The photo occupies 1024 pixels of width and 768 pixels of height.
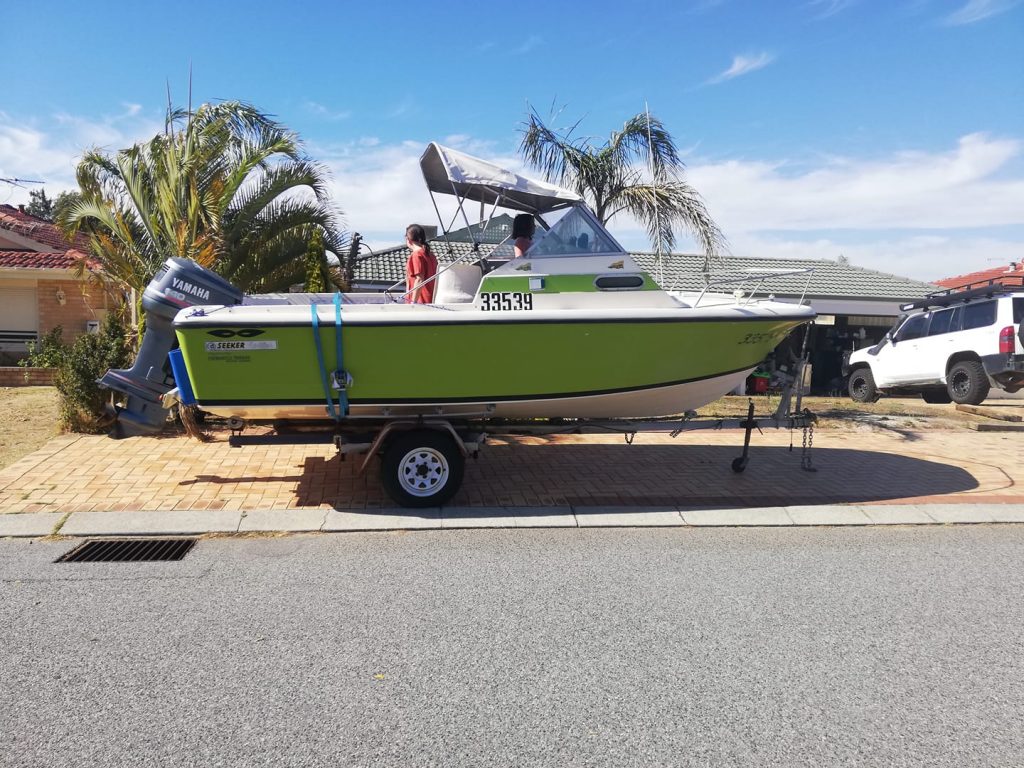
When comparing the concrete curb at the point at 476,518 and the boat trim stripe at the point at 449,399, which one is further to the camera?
the boat trim stripe at the point at 449,399

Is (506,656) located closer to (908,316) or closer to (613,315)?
(613,315)

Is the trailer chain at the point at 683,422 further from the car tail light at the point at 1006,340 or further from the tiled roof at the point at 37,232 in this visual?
the tiled roof at the point at 37,232

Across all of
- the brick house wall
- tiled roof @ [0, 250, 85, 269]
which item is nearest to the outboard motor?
tiled roof @ [0, 250, 85, 269]

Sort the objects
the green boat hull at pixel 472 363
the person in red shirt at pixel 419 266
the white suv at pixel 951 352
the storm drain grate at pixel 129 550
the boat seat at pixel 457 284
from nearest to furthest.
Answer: the storm drain grate at pixel 129 550, the green boat hull at pixel 472 363, the boat seat at pixel 457 284, the person in red shirt at pixel 419 266, the white suv at pixel 951 352

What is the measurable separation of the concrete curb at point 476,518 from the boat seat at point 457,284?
6.43 feet

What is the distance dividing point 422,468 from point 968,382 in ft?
34.9

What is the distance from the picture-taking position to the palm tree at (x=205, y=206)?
10.0 m

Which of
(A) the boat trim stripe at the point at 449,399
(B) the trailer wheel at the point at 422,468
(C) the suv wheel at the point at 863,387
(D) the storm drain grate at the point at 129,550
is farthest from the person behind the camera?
(C) the suv wheel at the point at 863,387

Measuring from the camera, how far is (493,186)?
7355 mm

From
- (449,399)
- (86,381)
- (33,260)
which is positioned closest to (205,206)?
(86,381)

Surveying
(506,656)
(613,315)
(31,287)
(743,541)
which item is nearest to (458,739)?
(506,656)

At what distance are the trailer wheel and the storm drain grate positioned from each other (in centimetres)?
163

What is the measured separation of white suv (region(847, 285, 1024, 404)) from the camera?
40.2 feet

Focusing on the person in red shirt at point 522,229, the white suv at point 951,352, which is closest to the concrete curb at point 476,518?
the person in red shirt at point 522,229
